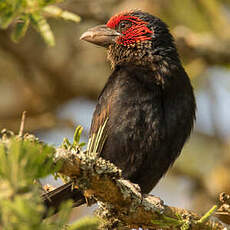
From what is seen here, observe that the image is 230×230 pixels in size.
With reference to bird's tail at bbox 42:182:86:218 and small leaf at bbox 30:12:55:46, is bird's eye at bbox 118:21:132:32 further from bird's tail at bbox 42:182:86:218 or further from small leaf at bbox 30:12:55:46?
small leaf at bbox 30:12:55:46

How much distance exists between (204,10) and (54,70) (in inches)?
92.9

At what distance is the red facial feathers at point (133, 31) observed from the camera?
4641 mm

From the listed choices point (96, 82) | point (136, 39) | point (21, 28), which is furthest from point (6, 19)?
point (96, 82)

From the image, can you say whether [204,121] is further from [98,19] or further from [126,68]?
[126,68]

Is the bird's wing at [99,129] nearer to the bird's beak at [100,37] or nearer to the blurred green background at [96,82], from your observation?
the bird's beak at [100,37]

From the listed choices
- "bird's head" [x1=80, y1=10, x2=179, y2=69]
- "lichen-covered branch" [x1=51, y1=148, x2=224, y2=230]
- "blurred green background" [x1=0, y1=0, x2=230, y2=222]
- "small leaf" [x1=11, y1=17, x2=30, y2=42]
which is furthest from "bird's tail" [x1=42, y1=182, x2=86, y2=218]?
"blurred green background" [x1=0, y1=0, x2=230, y2=222]

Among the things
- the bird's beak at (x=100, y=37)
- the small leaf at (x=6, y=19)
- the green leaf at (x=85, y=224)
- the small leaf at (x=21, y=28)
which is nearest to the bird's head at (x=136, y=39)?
the bird's beak at (x=100, y=37)

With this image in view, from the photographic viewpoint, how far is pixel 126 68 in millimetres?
4258

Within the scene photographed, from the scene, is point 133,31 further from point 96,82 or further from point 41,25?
point 96,82

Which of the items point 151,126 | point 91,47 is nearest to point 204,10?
point 91,47

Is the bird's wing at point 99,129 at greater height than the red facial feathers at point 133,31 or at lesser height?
lesser

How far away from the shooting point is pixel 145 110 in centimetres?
386

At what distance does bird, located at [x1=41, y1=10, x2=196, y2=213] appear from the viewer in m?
3.88

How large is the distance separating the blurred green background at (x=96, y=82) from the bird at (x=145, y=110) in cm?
146
